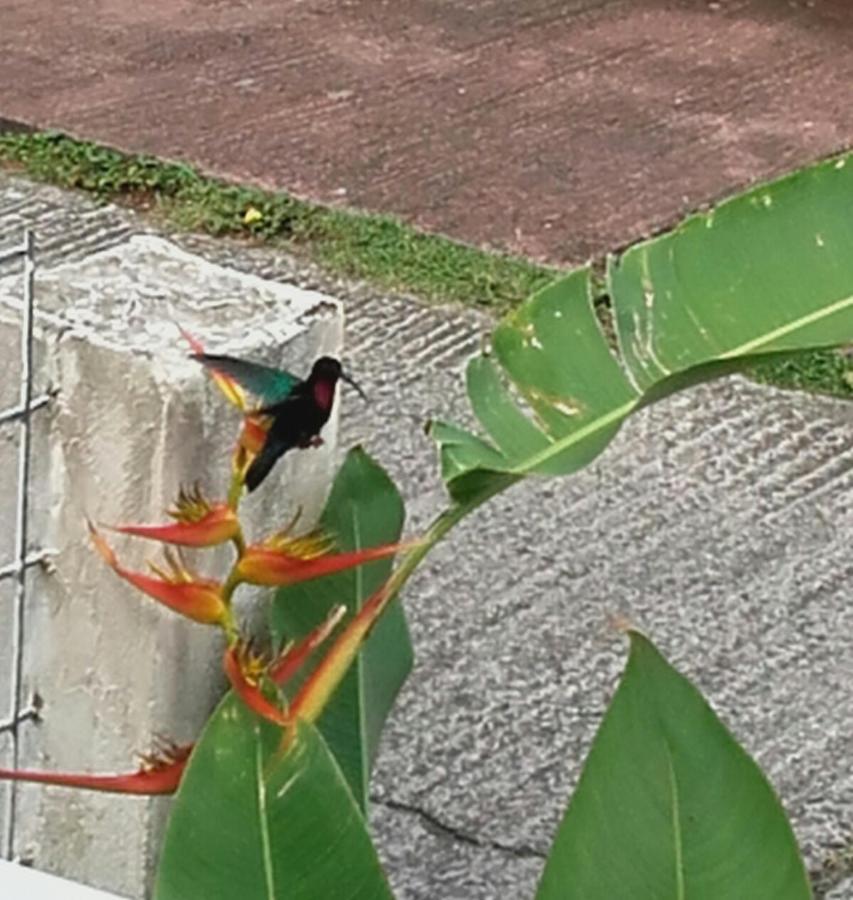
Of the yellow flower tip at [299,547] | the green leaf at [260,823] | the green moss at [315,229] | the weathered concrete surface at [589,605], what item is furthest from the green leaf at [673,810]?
the green moss at [315,229]

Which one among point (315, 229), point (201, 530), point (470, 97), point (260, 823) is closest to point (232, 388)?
point (201, 530)

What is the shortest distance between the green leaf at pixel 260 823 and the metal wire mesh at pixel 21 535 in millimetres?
786

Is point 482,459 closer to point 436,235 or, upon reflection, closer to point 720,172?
point 436,235

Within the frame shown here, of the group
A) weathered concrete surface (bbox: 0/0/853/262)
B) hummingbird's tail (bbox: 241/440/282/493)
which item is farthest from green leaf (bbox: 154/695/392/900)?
weathered concrete surface (bbox: 0/0/853/262)

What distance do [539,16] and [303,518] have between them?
17.7ft

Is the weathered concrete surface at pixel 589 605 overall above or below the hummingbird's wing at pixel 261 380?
below

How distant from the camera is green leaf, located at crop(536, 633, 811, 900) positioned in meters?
1.47

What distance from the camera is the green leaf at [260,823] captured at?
1462mm

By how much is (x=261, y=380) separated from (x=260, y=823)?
1.51 ft

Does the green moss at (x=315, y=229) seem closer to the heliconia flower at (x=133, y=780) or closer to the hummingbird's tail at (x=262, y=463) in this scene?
the hummingbird's tail at (x=262, y=463)

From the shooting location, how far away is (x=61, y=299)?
2238 mm

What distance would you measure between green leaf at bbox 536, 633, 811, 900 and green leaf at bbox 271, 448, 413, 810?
49 centimetres

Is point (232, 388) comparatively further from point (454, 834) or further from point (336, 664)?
point (454, 834)

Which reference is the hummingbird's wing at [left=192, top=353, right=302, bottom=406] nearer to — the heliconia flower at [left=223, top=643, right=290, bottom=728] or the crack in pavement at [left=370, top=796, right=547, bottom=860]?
the heliconia flower at [left=223, top=643, right=290, bottom=728]
